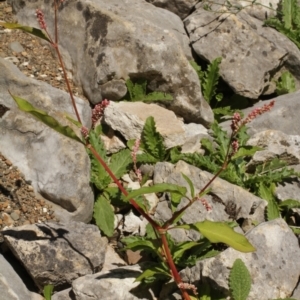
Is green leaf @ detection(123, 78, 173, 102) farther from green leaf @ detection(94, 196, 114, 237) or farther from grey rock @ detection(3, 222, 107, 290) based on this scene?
grey rock @ detection(3, 222, 107, 290)

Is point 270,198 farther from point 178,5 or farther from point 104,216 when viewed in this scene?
point 178,5

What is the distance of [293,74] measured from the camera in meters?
7.64

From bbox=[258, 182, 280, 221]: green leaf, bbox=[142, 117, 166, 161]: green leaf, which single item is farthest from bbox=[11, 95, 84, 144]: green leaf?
bbox=[258, 182, 280, 221]: green leaf

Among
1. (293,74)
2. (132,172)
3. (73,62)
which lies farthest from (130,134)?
(293,74)

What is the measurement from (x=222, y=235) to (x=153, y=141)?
1.96m

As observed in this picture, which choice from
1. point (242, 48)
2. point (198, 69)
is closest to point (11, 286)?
point (198, 69)

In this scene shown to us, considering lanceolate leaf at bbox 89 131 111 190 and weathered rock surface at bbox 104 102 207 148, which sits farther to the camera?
weathered rock surface at bbox 104 102 207 148

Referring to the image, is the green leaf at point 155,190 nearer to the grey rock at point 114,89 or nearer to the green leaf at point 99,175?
the green leaf at point 99,175

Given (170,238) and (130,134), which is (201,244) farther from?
(130,134)

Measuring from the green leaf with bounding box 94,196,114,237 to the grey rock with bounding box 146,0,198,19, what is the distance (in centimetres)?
299

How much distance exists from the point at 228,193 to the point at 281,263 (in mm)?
850

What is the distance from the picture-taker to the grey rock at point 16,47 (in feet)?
21.2

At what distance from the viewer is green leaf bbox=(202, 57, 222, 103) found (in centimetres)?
688

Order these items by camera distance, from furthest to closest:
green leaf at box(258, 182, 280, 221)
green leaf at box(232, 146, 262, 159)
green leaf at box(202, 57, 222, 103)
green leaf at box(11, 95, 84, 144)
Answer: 1. green leaf at box(202, 57, 222, 103)
2. green leaf at box(258, 182, 280, 221)
3. green leaf at box(232, 146, 262, 159)
4. green leaf at box(11, 95, 84, 144)
